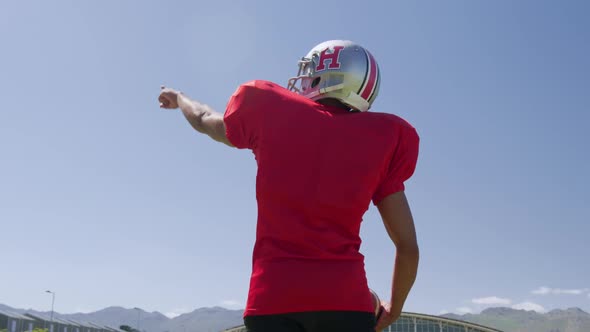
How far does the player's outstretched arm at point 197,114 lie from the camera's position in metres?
3.19

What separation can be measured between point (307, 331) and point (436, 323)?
91140 mm

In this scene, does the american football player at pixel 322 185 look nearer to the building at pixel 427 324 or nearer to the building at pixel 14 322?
the building at pixel 14 322

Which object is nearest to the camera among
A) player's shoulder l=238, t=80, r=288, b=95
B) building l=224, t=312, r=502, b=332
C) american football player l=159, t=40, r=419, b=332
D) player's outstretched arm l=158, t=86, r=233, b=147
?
american football player l=159, t=40, r=419, b=332

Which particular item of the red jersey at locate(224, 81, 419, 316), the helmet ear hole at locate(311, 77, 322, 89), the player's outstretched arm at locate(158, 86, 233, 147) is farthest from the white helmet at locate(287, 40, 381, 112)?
the player's outstretched arm at locate(158, 86, 233, 147)

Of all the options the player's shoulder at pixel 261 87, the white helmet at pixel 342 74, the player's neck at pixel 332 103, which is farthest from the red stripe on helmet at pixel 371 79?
the player's shoulder at pixel 261 87

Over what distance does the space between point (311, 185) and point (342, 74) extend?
0.64 metres

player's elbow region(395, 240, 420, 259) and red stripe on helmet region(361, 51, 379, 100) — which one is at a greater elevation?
red stripe on helmet region(361, 51, 379, 100)

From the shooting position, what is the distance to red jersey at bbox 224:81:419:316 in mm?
2592

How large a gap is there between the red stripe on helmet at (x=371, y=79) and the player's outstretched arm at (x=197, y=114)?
0.72 m

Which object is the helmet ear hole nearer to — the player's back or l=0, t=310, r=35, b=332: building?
the player's back

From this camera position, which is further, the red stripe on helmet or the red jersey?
the red stripe on helmet

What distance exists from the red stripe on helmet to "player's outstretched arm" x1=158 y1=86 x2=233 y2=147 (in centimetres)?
72

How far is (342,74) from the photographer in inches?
120

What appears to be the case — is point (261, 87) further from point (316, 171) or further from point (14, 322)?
point (14, 322)
